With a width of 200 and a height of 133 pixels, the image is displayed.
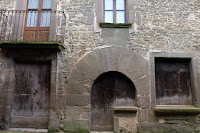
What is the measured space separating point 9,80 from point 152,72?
4048mm

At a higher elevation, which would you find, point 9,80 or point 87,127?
point 9,80

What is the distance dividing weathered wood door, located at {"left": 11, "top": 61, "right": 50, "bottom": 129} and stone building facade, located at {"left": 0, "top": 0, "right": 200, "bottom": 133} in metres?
0.10

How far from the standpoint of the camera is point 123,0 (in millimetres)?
4691

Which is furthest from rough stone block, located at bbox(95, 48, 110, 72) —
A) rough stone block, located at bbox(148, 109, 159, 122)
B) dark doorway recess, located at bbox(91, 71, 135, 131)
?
rough stone block, located at bbox(148, 109, 159, 122)

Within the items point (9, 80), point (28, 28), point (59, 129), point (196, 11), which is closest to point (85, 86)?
point (59, 129)

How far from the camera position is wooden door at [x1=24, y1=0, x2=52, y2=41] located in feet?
15.0

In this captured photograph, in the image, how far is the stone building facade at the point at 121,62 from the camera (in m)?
4.02

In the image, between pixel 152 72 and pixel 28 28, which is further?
pixel 28 28

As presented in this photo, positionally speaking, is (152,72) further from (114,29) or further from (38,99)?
(38,99)

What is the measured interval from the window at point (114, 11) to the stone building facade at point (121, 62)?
0.60 feet

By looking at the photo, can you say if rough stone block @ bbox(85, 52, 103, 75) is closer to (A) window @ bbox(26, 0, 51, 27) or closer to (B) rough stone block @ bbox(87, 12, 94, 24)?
(B) rough stone block @ bbox(87, 12, 94, 24)

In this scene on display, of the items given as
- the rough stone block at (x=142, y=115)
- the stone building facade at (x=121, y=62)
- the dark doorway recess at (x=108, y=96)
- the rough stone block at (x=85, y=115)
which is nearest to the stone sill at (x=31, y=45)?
the stone building facade at (x=121, y=62)

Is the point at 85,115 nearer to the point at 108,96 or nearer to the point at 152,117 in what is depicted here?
the point at 108,96

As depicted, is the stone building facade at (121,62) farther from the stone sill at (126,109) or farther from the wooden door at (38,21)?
the wooden door at (38,21)
